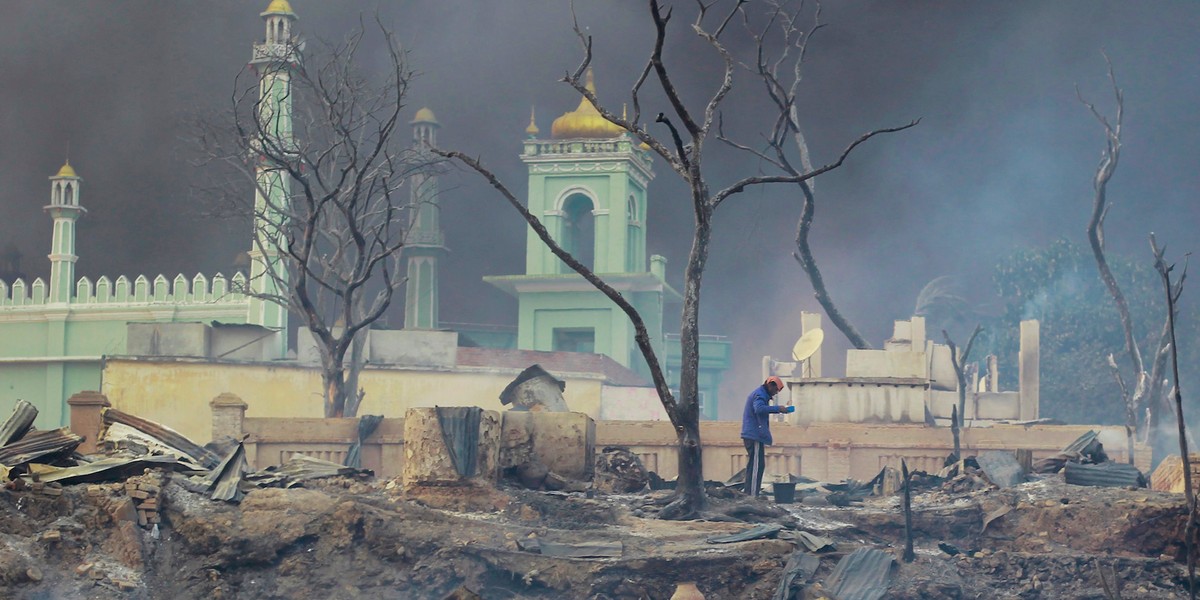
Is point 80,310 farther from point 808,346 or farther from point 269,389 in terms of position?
point 808,346

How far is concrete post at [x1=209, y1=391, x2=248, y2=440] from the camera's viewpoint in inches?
1043

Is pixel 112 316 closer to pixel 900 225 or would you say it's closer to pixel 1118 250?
pixel 900 225

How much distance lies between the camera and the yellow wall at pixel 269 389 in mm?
36750

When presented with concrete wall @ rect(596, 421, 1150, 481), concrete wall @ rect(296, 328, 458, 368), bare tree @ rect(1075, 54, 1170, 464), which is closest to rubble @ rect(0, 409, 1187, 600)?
concrete wall @ rect(596, 421, 1150, 481)

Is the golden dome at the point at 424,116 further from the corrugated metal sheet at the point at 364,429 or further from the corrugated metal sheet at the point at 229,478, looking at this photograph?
the corrugated metal sheet at the point at 229,478

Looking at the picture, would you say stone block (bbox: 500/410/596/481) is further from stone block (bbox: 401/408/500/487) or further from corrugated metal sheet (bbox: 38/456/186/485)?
corrugated metal sheet (bbox: 38/456/186/485)

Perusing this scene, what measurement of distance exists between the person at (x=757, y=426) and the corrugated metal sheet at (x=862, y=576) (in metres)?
2.95

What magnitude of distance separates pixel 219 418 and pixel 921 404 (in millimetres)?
12833

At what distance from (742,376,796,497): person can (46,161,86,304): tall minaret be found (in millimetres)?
36274

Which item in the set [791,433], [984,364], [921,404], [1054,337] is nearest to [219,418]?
[791,433]

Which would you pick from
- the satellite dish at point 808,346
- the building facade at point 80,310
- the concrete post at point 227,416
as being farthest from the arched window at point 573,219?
the concrete post at point 227,416

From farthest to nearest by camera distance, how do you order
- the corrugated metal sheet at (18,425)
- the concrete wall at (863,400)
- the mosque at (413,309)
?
the mosque at (413,309), the concrete wall at (863,400), the corrugated metal sheet at (18,425)

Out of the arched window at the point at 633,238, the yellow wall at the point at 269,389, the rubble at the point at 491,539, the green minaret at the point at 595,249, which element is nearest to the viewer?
the rubble at the point at 491,539

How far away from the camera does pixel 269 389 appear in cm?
3906
